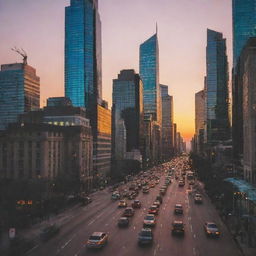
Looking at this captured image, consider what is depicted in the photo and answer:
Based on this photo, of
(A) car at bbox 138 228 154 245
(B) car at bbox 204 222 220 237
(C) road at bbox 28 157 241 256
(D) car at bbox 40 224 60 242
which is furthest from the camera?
(B) car at bbox 204 222 220 237

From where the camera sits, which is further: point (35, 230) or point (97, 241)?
point (35, 230)

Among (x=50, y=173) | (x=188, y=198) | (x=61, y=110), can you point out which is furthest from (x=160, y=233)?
(x=61, y=110)

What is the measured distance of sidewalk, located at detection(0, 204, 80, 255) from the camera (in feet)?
127

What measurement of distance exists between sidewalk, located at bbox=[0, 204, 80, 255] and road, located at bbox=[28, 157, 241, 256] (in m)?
1.48

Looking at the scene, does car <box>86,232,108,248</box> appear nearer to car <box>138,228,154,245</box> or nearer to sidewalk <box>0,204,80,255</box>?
car <box>138,228,154,245</box>

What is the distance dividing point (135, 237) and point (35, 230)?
1453 cm

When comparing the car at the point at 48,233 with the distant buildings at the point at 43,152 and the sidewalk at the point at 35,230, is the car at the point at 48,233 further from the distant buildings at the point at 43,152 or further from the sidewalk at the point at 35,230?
the distant buildings at the point at 43,152

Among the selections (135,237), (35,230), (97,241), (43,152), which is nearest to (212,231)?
(135,237)

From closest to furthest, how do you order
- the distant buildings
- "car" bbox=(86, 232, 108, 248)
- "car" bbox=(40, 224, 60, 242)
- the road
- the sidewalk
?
the road
"car" bbox=(86, 232, 108, 248)
the sidewalk
"car" bbox=(40, 224, 60, 242)
the distant buildings

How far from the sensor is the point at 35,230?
48344 millimetres

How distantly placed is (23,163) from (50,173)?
7821 mm

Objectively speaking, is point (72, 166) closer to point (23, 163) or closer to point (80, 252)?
point (23, 163)

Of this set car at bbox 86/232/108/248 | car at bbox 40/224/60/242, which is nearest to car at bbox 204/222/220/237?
car at bbox 86/232/108/248

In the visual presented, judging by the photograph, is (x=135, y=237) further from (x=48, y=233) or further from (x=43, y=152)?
(x=43, y=152)
